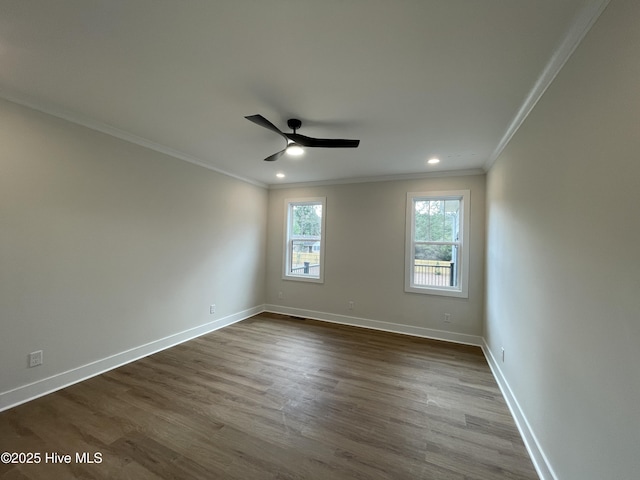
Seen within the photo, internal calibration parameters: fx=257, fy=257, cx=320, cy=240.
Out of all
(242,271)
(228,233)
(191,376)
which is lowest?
(191,376)

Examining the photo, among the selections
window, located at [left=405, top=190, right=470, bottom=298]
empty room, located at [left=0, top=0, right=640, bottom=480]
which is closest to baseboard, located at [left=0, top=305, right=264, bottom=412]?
empty room, located at [left=0, top=0, right=640, bottom=480]

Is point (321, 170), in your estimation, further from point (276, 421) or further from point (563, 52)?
point (276, 421)

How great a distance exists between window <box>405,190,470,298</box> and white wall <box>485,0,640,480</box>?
1890mm

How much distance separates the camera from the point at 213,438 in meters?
1.84

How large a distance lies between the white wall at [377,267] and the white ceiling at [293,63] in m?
1.45

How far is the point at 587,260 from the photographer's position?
1.23 meters

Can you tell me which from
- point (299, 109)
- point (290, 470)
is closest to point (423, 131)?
point (299, 109)

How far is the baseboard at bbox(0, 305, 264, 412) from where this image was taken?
84.4 inches

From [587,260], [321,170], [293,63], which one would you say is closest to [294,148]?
[293,63]

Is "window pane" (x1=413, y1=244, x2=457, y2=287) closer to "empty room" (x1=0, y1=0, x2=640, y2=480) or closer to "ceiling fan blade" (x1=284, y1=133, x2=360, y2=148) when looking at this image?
"empty room" (x1=0, y1=0, x2=640, y2=480)

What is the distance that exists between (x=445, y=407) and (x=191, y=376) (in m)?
2.47

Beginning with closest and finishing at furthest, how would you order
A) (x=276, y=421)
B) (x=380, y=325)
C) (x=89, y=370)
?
(x=276, y=421) < (x=89, y=370) < (x=380, y=325)

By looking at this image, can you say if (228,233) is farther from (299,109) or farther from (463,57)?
(463,57)

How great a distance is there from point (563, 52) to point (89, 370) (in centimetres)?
454
